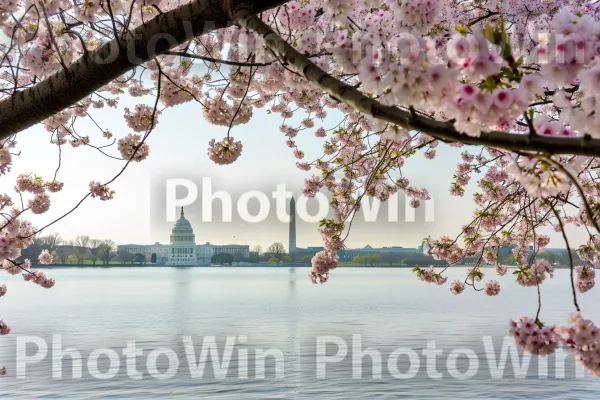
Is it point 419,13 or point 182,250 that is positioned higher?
point 419,13

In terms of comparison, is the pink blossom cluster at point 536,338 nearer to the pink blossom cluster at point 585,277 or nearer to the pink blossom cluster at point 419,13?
the pink blossom cluster at point 419,13

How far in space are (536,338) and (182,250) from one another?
141m

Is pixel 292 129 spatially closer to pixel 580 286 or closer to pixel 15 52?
pixel 580 286

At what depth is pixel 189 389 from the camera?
1195 cm

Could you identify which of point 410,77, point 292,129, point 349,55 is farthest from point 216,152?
point 292,129

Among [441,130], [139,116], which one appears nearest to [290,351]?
[139,116]

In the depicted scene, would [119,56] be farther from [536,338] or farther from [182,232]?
[182,232]

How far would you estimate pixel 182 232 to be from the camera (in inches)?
5458

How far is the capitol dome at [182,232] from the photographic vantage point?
138m

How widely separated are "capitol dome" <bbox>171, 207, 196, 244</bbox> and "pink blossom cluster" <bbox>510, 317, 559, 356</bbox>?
453ft

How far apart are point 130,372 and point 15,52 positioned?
9996mm

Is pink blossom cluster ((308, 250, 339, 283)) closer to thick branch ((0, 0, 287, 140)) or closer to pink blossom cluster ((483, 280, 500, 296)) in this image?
pink blossom cluster ((483, 280, 500, 296))

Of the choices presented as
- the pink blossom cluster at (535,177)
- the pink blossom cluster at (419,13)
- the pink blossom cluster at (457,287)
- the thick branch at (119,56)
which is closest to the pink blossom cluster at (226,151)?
the thick branch at (119,56)

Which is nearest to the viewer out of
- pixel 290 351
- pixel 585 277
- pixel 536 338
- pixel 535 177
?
pixel 535 177
